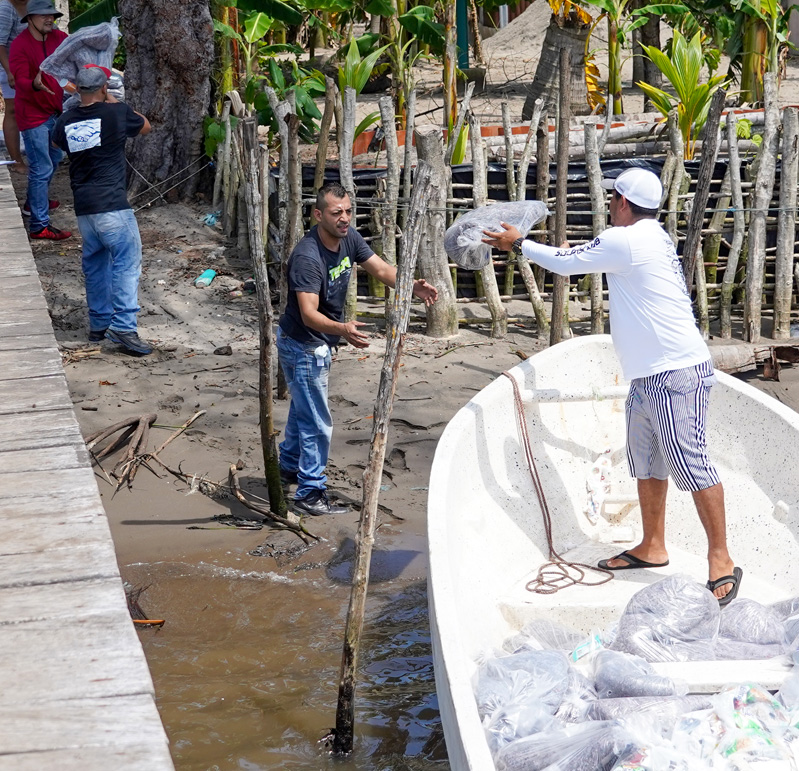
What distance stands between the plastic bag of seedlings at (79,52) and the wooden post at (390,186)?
80.6 inches

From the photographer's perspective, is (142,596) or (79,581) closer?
(79,581)

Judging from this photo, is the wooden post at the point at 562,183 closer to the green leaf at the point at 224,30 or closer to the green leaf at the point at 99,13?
the green leaf at the point at 224,30

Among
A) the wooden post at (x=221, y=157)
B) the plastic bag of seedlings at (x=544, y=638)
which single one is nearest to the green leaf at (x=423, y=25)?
the wooden post at (x=221, y=157)

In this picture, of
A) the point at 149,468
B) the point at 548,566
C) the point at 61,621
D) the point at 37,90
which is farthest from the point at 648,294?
the point at 37,90

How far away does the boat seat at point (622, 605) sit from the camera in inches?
128

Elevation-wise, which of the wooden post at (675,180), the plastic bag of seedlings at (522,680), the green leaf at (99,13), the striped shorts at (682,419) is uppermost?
the green leaf at (99,13)

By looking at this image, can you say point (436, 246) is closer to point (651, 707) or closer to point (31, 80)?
point (31, 80)

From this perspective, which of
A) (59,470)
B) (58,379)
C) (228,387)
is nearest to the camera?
(59,470)

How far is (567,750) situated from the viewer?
2863mm

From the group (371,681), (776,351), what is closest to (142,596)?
(371,681)

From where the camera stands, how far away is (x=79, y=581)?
185 cm

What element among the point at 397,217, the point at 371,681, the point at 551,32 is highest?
the point at 551,32

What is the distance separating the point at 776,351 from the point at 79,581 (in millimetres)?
6463

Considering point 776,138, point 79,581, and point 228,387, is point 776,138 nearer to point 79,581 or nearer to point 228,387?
point 228,387
